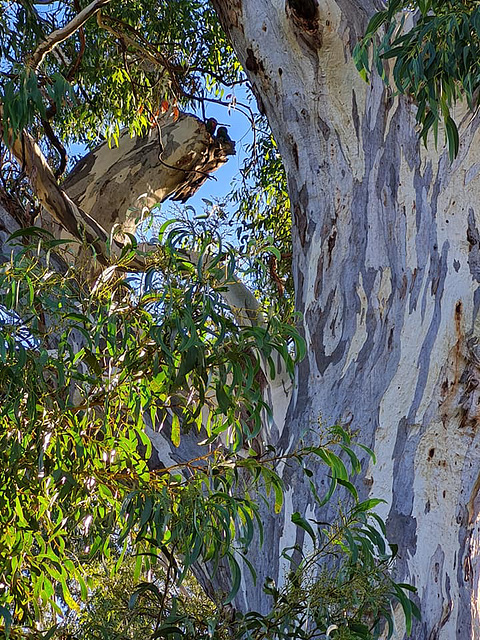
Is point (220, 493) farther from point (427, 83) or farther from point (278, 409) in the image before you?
point (278, 409)

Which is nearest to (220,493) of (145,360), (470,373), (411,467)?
(145,360)

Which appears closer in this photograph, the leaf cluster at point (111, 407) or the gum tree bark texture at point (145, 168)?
the leaf cluster at point (111, 407)

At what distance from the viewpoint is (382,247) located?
277cm

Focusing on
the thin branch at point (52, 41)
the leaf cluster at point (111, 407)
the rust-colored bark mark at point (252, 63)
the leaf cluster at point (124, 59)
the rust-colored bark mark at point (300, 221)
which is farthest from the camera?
the leaf cluster at point (124, 59)

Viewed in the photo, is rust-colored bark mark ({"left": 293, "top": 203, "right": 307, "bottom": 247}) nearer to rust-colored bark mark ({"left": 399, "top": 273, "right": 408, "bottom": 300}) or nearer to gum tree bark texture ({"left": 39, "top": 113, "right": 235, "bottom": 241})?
rust-colored bark mark ({"left": 399, "top": 273, "right": 408, "bottom": 300})

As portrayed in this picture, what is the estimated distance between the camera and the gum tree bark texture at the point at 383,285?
2.34m

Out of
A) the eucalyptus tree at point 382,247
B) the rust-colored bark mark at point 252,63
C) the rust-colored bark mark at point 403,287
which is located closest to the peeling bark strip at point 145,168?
the eucalyptus tree at point 382,247

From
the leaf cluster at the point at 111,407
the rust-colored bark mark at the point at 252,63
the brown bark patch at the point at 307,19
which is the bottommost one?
the leaf cluster at the point at 111,407

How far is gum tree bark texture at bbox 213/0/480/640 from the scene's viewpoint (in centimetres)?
234

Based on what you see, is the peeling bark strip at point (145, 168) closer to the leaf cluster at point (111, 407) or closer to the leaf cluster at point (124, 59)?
the leaf cluster at point (124, 59)

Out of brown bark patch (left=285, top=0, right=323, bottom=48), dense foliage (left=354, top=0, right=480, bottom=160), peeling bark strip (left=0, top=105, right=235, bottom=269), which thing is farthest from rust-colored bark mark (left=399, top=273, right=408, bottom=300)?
peeling bark strip (left=0, top=105, right=235, bottom=269)

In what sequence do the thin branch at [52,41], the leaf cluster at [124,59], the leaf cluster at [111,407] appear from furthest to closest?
the leaf cluster at [124,59]
the thin branch at [52,41]
the leaf cluster at [111,407]

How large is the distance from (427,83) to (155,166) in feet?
9.00

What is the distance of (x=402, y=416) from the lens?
2457 millimetres
